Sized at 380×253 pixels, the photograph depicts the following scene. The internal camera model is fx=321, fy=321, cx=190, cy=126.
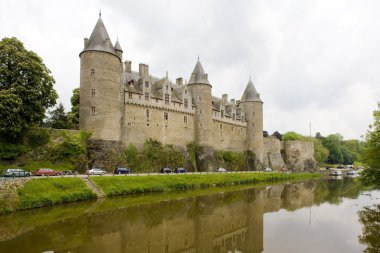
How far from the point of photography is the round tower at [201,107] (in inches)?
2019

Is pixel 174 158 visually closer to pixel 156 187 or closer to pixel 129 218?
pixel 156 187

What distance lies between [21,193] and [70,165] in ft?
30.5

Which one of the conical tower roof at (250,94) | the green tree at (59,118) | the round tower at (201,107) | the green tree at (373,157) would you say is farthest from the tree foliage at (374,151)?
the conical tower roof at (250,94)

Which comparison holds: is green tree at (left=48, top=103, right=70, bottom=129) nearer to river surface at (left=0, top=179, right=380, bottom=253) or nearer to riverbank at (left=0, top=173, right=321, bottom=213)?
riverbank at (left=0, top=173, right=321, bottom=213)

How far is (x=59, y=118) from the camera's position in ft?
147

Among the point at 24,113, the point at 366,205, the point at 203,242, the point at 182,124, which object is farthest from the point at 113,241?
the point at 182,124

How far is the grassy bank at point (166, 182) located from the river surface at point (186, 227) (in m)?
2.13

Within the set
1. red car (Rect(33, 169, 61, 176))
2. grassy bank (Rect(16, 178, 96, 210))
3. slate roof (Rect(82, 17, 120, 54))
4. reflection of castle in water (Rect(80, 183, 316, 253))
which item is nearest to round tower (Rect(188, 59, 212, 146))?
slate roof (Rect(82, 17, 120, 54))

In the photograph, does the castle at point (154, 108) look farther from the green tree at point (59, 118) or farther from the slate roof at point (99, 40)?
the green tree at point (59, 118)

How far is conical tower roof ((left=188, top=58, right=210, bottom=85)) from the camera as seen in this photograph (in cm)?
5247

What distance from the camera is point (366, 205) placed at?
91.5 ft

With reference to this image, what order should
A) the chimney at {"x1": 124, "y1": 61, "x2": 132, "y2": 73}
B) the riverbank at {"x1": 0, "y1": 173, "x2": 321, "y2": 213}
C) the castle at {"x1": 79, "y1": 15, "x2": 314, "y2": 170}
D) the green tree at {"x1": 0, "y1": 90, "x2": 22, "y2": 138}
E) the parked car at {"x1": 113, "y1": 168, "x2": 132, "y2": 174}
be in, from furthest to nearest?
the chimney at {"x1": 124, "y1": 61, "x2": 132, "y2": 73}
the castle at {"x1": 79, "y1": 15, "x2": 314, "y2": 170}
the parked car at {"x1": 113, "y1": 168, "x2": 132, "y2": 174}
the green tree at {"x1": 0, "y1": 90, "x2": 22, "y2": 138}
the riverbank at {"x1": 0, "y1": 173, "x2": 321, "y2": 213}

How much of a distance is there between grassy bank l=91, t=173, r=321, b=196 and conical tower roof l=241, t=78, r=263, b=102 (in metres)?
18.9

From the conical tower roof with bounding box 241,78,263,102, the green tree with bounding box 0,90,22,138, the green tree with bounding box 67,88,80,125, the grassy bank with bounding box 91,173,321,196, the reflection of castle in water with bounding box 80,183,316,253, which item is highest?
the conical tower roof with bounding box 241,78,263,102
